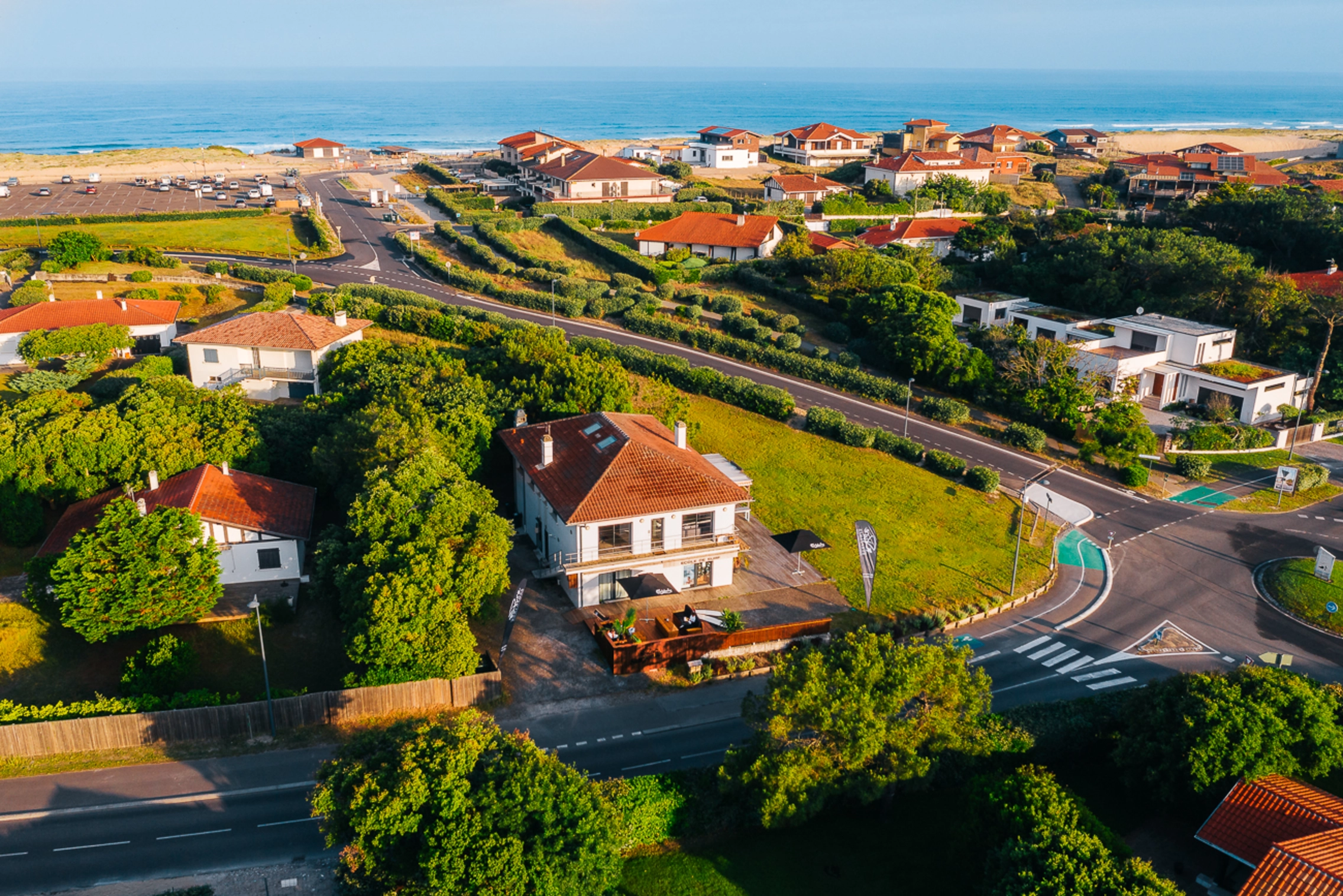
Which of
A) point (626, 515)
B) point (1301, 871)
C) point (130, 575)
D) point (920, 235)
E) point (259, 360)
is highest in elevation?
point (920, 235)

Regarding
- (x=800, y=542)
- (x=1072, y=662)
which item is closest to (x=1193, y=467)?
(x=1072, y=662)

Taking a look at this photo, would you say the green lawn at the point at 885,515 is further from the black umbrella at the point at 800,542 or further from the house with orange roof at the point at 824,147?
the house with orange roof at the point at 824,147

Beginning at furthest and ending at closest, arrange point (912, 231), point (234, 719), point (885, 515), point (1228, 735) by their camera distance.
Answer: point (912, 231)
point (885, 515)
point (234, 719)
point (1228, 735)

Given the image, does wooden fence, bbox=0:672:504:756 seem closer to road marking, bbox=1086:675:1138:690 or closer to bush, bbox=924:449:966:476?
road marking, bbox=1086:675:1138:690

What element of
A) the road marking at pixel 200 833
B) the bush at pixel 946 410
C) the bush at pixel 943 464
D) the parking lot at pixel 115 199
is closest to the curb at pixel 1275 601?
the bush at pixel 943 464

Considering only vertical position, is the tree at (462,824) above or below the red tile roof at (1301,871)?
above

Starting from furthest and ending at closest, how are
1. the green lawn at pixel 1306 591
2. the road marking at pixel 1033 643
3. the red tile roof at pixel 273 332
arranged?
the red tile roof at pixel 273 332 → the green lawn at pixel 1306 591 → the road marking at pixel 1033 643

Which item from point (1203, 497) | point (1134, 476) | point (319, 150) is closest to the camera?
point (1203, 497)

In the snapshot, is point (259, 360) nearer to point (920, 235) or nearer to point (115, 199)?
point (920, 235)
